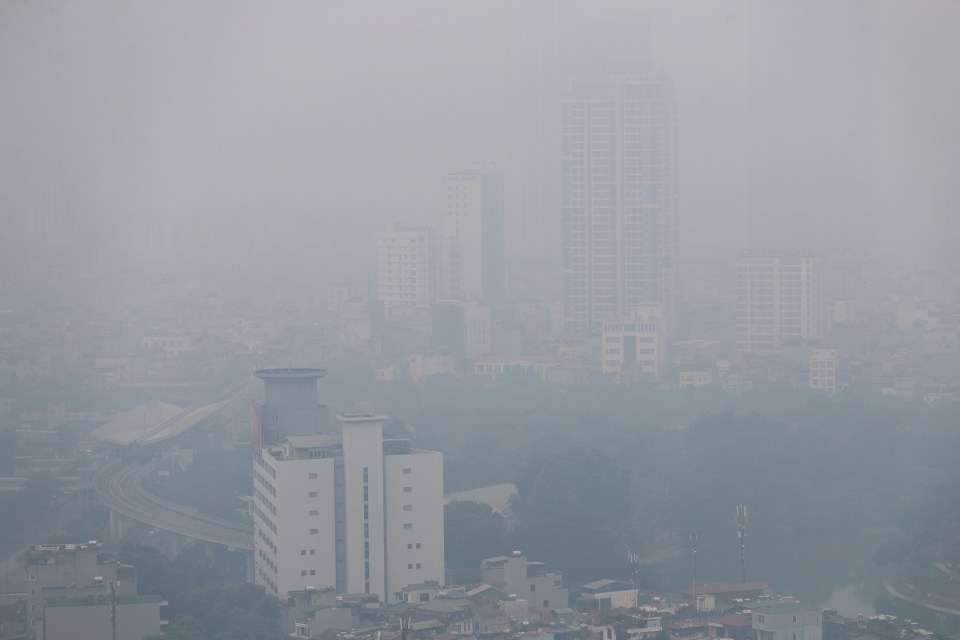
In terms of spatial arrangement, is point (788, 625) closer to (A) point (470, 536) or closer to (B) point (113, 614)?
(A) point (470, 536)

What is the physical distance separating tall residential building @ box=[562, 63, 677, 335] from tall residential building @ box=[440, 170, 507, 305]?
0.97 m

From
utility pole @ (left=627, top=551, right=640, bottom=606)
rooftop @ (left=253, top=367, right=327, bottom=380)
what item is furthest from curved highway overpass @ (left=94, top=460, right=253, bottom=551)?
utility pole @ (left=627, top=551, right=640, bottom=606)

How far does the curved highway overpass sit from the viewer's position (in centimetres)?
768

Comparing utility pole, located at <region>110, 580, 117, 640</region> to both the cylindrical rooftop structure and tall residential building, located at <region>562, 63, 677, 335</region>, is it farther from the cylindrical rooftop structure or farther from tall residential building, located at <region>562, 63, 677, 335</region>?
tall residential building, located at <region>562, 63, 677, 335</region>

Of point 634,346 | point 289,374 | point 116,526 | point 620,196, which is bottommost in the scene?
point 116,526

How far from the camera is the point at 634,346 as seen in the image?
1523 cm

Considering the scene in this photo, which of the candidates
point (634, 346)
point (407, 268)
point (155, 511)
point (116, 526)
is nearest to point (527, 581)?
point (116, 526)

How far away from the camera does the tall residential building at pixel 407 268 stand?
17.8 m

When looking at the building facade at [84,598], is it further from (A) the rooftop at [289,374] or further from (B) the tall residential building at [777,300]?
(B) the tall residential building at [777,300]

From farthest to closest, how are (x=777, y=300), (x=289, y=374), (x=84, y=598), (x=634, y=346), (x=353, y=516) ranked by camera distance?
1. (x=777, y=300)
2. (x=634, y=346)
3. (x=289, y=374)
4. (x=353, y=516)
5. (x=84, y=598)

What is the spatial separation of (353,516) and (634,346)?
901cm

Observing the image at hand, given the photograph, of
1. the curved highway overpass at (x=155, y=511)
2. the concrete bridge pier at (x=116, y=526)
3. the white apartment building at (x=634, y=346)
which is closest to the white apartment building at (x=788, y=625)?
the curved highway overpass at (x=155, y=511)

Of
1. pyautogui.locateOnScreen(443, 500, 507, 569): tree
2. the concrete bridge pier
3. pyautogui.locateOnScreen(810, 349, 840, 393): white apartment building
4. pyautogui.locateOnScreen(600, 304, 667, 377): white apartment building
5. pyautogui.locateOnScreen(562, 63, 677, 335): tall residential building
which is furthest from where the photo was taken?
pyautogui.locateOnScreen(562, 63, 677, 335): tall residential building

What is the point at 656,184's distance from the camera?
16.9 meters
